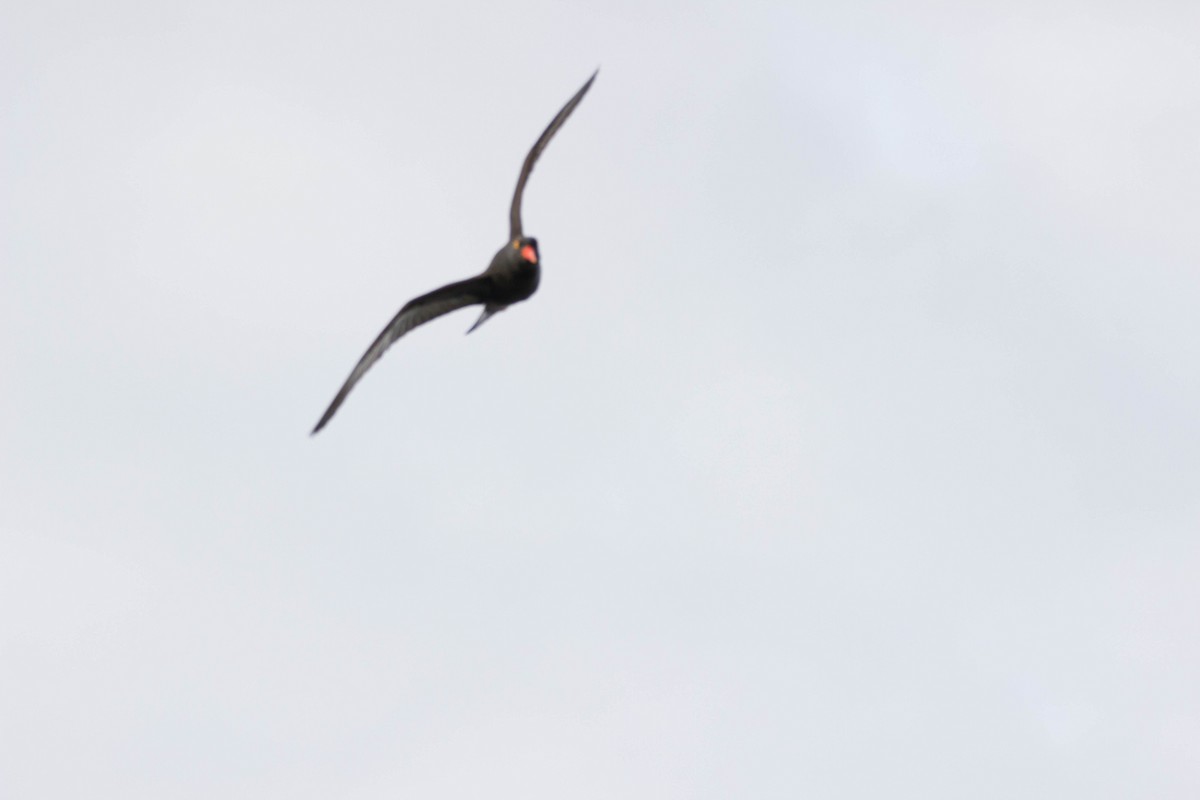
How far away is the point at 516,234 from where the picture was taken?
862 inches

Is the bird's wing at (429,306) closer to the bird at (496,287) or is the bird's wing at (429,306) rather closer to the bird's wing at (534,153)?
the bird at (496,287)

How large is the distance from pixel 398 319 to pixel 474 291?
127 cm

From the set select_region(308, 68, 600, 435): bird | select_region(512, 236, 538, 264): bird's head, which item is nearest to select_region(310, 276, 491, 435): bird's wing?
select_region(308, 68, 600, 435): bird

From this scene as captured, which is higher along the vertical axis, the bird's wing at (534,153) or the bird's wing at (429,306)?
the bird's wing at (534,153)

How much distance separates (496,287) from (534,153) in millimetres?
2344

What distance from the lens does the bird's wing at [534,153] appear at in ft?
72.0

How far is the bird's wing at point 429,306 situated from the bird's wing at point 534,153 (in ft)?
3.14

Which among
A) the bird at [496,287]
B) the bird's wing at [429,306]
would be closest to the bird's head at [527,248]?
the bird at [496,287]

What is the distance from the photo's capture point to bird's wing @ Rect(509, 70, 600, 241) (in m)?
22.0

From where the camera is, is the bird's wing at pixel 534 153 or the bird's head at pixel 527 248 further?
the bird's wing at pixel 534 153

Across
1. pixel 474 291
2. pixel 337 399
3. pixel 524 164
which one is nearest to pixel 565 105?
pixel 524 164

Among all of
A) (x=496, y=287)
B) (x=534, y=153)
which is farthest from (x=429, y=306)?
(x=534, y=153)

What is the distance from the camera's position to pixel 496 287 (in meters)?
21.8

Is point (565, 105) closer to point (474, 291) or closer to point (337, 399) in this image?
point (474, 291)
